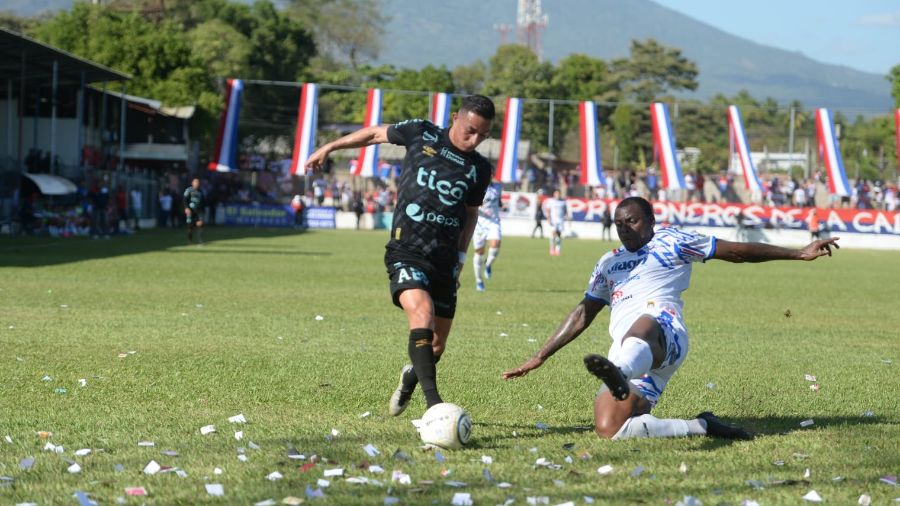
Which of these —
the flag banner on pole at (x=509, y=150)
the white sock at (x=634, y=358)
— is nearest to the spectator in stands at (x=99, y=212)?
the flag banner on pole at (x=509, y=150)

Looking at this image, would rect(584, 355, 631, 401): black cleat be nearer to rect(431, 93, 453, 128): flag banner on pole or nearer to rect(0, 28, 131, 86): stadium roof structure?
rect(0, 28, 131, 86): stadium roof structure

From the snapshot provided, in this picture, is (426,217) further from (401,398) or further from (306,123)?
(306,123)

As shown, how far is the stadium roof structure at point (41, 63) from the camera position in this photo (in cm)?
3602

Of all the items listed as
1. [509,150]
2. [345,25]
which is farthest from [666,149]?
[345,25]

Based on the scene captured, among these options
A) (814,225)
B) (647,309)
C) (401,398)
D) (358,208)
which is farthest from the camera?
(358,208)

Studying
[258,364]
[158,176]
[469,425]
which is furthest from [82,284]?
[158,176]

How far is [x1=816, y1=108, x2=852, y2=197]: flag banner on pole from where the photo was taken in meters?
49.7

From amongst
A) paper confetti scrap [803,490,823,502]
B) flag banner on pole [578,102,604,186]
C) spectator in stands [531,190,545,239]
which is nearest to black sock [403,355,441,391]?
paper confetti scrap [803,490,823,502]

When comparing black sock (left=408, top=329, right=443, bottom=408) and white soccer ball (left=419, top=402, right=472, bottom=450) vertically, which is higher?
black sock (left=408, top=329, right=443, bottom=408)

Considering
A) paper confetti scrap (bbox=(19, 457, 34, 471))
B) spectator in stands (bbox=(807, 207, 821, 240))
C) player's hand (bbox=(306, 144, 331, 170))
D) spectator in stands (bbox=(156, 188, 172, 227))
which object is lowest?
spectator in stands (bbox=(156, 188, 172, 227))

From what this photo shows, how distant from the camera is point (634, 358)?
280 inches

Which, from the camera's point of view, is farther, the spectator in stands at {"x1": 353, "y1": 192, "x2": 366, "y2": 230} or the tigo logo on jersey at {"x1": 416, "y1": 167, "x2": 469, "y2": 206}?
the spectator in stands at {"x1": 353, "y1": 192, "x2": 366, "y2": 230}

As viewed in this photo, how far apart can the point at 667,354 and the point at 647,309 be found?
37 cm

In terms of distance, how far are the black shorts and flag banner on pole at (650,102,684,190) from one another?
139 feet
